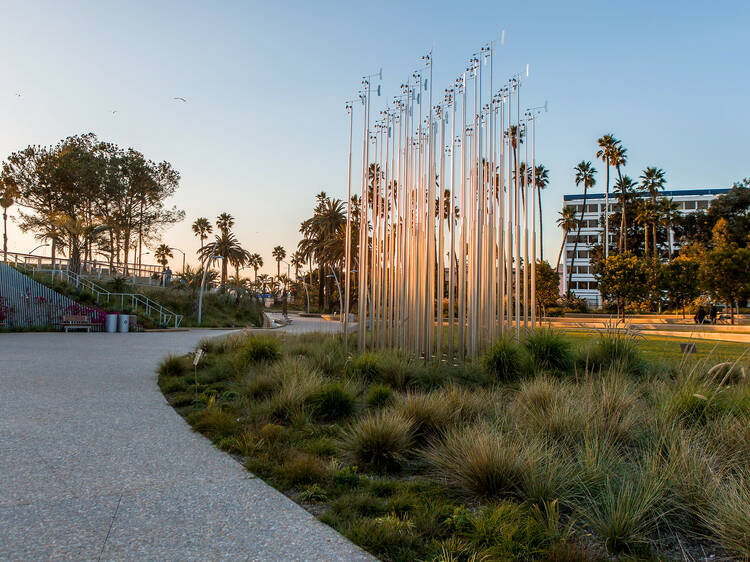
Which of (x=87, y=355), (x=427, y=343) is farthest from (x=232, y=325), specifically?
(x=427, y=343)

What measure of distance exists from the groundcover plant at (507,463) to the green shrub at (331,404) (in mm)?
19

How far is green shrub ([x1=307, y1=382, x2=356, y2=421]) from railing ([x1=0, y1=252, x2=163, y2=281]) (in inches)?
1237

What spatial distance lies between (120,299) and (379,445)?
33478 millimetres

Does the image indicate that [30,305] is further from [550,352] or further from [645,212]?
[645,212]

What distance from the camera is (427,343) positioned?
38.8 ft

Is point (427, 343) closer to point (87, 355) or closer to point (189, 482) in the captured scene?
point (189, 482)

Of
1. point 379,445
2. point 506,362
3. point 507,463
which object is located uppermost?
point 506,362

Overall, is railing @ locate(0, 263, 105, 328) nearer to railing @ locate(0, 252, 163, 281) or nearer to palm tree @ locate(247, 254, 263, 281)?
railing @ locate(0, 252, 163, 281)

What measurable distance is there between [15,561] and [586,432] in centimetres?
439

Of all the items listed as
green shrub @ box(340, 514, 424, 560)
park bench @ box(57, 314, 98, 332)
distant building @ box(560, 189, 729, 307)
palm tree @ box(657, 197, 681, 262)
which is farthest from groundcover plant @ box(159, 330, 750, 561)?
distant building @ box(560, 189, 729, 307)

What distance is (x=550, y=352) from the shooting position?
385 inches

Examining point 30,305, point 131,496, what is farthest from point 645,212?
point 131,496


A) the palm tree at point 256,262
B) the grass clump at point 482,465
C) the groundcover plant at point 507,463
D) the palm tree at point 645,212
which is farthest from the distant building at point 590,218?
the grass clump at point 482,465

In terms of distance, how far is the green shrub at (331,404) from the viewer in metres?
7.20
